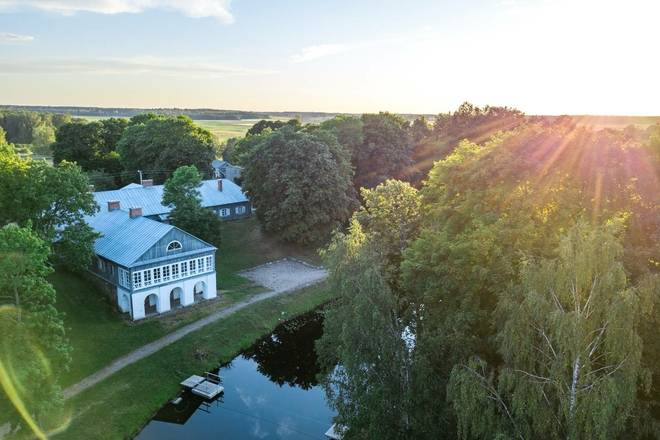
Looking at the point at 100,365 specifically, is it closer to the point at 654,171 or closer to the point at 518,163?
the point at 518,163

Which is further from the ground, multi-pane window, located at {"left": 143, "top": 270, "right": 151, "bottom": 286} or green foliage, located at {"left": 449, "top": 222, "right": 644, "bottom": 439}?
green foliage, located at {"left": 449, "top": 222, "right": 644, "bottom": 439}

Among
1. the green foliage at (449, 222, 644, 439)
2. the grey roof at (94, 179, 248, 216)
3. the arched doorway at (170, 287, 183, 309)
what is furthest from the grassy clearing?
the green foliage at (449, 222, 644, 439)

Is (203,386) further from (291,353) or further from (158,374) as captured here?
(291,353)

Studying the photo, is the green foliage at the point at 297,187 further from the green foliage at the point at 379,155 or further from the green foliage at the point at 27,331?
the green foliage at the point at 27,331

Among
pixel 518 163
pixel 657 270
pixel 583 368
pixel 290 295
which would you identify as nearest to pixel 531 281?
pixel 583 368

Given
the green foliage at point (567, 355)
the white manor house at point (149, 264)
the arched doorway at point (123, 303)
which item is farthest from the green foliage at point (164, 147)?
the green foliage at point (567, 355)

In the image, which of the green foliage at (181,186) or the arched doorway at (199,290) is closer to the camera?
the arched doorway at (199,290)

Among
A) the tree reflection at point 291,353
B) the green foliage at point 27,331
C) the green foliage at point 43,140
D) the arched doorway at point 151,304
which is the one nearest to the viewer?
the green foliage at point 27,331

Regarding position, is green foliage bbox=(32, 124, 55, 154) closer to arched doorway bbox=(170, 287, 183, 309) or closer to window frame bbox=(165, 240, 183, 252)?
arched doorway bbox=(170, 287, 183, 309)
